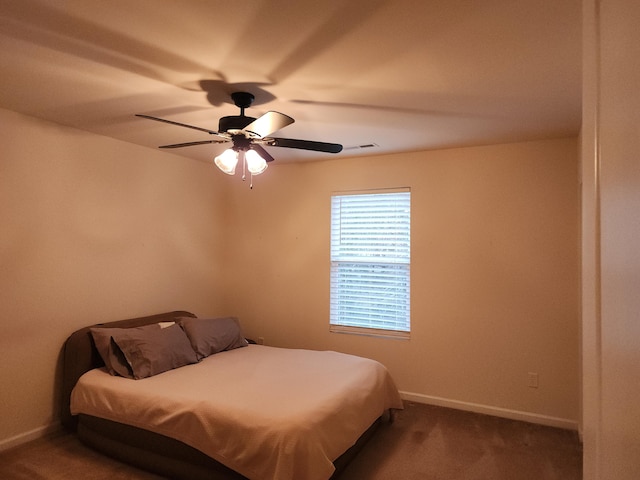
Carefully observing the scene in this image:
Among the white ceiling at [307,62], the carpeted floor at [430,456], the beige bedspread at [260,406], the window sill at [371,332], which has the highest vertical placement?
the white ceiling at [307,62]

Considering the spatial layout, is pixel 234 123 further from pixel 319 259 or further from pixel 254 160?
A: pixel 319 259

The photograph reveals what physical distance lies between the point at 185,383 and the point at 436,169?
3.02 meters

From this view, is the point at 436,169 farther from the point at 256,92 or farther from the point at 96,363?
the point at 96,363

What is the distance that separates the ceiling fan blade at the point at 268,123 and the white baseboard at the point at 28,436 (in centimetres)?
292

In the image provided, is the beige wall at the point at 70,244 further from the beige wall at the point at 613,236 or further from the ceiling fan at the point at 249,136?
the beige wall at the point at 613,236

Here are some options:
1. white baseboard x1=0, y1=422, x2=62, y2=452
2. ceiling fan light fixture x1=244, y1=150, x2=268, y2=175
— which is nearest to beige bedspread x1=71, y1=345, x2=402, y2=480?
white baseboard x1=0, y1=422, x2=62, y2=452

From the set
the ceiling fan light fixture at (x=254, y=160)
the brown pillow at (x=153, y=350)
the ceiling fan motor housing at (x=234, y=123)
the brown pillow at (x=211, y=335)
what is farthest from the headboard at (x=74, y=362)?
the ceiling fan motor housing at (x=234, y=123)

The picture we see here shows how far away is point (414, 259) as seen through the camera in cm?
412

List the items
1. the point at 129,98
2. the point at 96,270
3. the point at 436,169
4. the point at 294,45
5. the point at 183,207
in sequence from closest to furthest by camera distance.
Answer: the point at 294,45 < the point at 129,98 < the point at 96,270 < the point at 436,169 < the point at 183,207

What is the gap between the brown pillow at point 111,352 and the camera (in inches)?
123

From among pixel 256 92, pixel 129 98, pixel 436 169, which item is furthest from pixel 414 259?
pixel 129 98

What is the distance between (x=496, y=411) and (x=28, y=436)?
396 centimetres

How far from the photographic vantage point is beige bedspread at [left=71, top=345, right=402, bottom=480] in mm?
2209

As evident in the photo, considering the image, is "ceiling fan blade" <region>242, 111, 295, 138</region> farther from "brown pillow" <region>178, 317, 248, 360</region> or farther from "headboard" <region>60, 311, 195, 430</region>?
"headboard" <region>60, 311, 195, 430</region>
